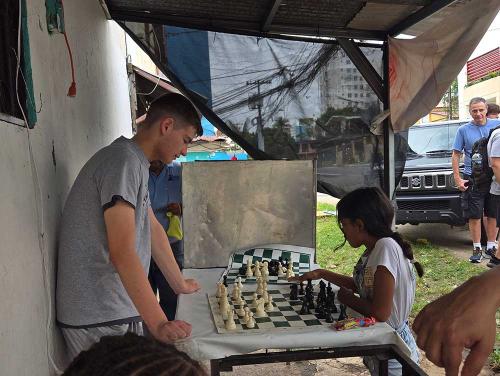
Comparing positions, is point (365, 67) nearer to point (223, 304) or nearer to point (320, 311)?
point (320, 311)

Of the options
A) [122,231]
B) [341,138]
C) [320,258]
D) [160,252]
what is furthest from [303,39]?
[320,258]

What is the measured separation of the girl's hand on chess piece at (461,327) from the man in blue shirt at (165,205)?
314cm

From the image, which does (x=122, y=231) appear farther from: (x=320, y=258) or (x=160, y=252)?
(x=320, y=258)

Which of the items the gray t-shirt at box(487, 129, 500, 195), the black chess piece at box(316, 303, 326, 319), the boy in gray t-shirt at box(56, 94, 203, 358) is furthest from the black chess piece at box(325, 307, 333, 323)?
the gray t-shirt at box(487, 129, 500, 195)

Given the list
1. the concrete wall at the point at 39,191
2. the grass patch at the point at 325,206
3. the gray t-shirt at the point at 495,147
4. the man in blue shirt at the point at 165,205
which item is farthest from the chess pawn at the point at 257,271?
the grass patch at the point at 325,206

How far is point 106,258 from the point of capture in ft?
6.41

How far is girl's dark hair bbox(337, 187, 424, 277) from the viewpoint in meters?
2.44

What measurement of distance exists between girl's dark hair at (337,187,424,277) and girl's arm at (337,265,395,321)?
307 mm

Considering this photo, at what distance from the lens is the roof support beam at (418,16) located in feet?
11.1

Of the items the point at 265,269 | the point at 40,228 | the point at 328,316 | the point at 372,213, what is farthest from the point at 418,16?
the point at 40,228

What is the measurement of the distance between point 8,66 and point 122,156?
1.83 feet

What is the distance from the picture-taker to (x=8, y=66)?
5.42 ft

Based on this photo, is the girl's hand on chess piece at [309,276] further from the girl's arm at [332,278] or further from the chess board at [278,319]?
the chess board at [278,319]

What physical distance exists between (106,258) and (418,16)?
3.23 metres
